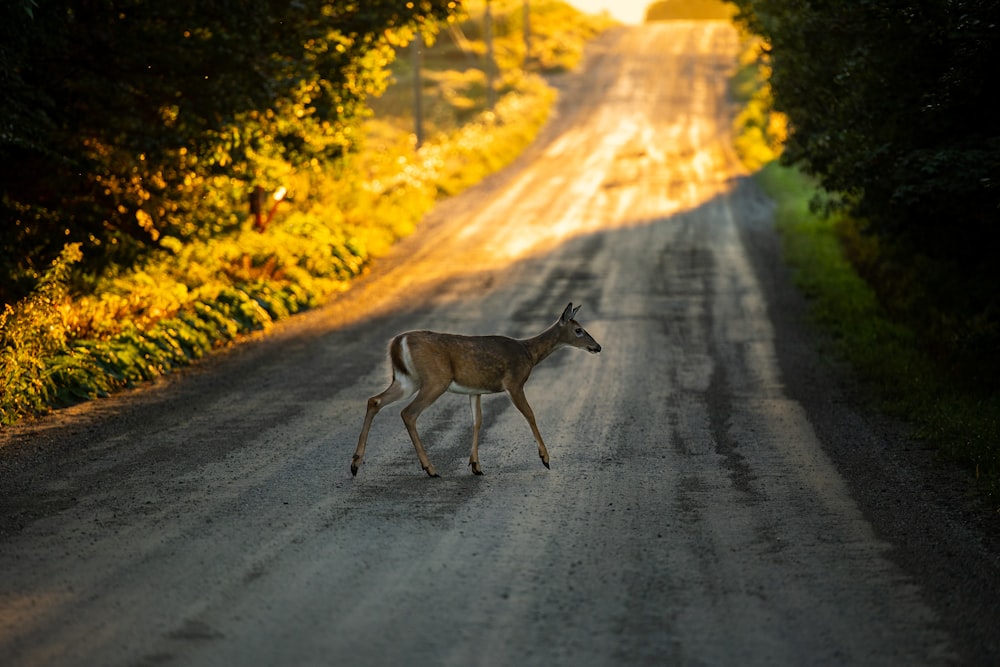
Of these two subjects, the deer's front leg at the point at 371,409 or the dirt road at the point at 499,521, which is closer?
the dirt road at the point at 499,521

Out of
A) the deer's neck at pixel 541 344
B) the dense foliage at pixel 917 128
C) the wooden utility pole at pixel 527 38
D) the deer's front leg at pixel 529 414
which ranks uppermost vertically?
the wooden utility pole at pixel 527 38

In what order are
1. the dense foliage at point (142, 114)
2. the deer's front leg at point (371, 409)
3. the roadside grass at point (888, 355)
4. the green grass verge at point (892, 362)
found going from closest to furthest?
the deer's front leg at point (371, 409), the green grass verge at point (892, 362), the roadside grass at point (888, 355), the dense foliage at point (142, 114)

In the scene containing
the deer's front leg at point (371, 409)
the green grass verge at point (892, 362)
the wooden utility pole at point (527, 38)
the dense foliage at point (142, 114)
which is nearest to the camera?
the deer's front leg at point (371, 409)

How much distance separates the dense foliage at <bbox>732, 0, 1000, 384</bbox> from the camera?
39.6 feet

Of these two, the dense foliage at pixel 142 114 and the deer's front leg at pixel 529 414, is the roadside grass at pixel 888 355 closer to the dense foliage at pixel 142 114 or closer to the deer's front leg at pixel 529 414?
the deer's front leg at pixel 529 414

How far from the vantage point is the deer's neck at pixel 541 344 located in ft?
38.1

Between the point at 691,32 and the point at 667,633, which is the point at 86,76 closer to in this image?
the point at 667,633

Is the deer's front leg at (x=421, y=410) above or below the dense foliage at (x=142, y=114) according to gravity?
below

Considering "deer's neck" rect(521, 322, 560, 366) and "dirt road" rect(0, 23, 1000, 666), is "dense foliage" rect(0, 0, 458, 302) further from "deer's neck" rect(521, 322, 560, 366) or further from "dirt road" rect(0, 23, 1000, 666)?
"deer's neck" rect(521, 322, 560, 366)

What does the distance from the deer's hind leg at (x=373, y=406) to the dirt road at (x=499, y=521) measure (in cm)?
25

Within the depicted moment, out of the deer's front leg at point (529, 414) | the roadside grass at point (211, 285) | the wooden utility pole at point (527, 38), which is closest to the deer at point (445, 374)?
the deer's front leg at point (529, 414)

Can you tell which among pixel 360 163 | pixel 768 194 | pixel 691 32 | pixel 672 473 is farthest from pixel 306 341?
pixel 691 32

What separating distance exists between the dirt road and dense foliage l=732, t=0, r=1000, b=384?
2.38 metres

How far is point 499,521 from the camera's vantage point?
354 inches
